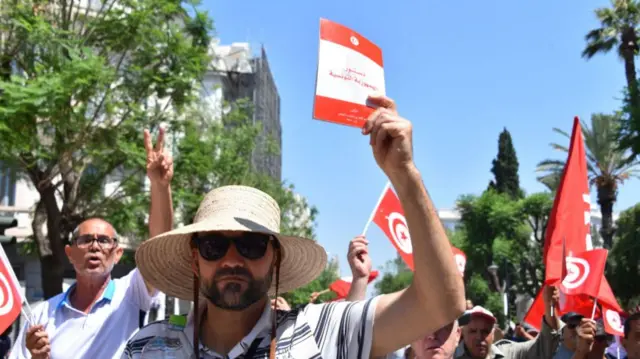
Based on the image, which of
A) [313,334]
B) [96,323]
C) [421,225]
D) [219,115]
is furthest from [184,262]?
[219,115]

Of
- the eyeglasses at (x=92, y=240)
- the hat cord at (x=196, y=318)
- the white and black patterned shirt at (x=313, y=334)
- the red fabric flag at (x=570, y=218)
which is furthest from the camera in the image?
the red fabric flag at (x=570, y=218)

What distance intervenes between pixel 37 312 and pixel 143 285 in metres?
0.63

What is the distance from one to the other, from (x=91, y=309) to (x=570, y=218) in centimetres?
452

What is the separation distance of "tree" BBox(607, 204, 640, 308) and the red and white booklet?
24.4m

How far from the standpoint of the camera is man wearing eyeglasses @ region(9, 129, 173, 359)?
3.96 metres

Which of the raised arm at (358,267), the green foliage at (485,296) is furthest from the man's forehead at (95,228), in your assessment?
the green foliage at (485,296)

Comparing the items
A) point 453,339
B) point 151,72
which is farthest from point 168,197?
point 151,72

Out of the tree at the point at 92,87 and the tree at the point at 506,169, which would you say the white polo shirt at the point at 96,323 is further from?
the tree at the point at 506,169

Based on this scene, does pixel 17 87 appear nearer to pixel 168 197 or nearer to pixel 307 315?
pixel 168 197

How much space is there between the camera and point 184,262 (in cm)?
283

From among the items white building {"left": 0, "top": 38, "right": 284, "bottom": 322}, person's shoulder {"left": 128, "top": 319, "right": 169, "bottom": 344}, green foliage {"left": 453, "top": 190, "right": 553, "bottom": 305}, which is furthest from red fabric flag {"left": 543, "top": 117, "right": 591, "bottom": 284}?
green foliage {"left": 453, "top": 190, "right": 553, "bottom": 305}

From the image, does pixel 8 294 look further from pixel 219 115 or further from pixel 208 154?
pixel 219 115

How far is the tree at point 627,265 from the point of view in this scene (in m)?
25.7

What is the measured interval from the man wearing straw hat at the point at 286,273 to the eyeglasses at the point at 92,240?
1671 millimetres
